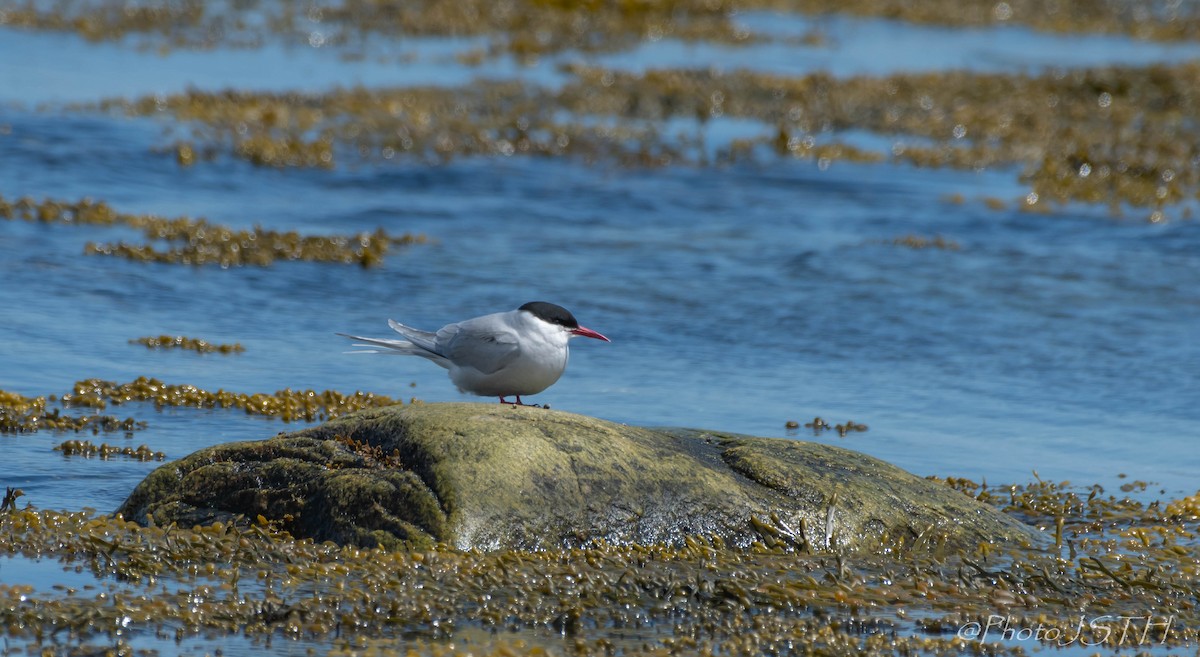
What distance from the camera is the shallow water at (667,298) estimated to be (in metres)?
9.36

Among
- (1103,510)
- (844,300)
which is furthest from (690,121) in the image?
(1103,510)

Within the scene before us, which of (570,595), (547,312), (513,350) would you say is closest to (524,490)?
(570,595)

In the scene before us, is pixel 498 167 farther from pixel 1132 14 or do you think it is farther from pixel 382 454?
pixel 1132 14

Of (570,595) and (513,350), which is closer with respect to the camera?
(570,595)

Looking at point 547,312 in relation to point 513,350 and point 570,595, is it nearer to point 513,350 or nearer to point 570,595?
point 513,350

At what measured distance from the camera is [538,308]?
294 inches

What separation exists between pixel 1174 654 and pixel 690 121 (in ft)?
49.2

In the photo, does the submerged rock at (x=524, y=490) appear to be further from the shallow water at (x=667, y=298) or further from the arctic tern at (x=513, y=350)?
the shallow water at (x=667, y=298)

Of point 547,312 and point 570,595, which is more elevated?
point 547,312

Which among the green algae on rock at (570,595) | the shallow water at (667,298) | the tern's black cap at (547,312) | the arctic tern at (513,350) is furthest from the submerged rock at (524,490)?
the shallow water at (667,298)

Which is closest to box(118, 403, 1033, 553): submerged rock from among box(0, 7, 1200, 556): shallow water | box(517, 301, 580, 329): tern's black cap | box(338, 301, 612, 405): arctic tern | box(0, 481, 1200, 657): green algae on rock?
box(0, 481, 1200, 657): green algae on rock

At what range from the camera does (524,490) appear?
638cm

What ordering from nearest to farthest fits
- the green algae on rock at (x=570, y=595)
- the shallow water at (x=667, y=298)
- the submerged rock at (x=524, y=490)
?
the green algae on rock at (x=570, y=595) → the submerged rock at (x=524, y=490) → the shallow water at (x=667, y=298)

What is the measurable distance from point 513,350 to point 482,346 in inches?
7.9
